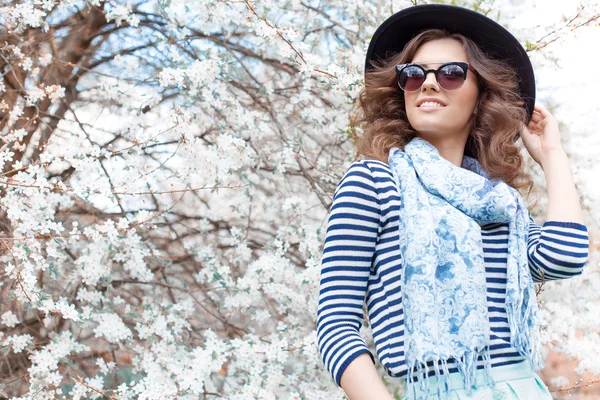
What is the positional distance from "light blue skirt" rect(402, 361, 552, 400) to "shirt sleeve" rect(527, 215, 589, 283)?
0.75 ft

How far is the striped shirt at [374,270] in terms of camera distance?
4.07ft

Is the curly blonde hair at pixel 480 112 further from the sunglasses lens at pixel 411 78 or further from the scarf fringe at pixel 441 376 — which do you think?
the scarf fringe at pixel 441 376

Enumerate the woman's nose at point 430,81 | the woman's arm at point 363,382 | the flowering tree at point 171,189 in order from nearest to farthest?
the woman's arm at point 363,382 → the woman's nose at point 430,81 → the flowering tree at point 171,189

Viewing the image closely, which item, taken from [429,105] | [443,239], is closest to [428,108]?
[429,105]

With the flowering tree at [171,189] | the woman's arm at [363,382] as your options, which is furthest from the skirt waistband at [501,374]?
the flowering tree at [171,189]

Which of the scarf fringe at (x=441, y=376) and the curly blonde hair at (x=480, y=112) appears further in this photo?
the curly blonde hair at (x=480, y=112)

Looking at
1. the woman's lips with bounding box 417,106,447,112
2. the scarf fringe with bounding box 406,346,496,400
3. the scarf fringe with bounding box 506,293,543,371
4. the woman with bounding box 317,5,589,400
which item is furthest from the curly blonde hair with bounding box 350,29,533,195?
the scarf fringe with bounding box 406,346,496,400

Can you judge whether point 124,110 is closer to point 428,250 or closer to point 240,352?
point 240,352

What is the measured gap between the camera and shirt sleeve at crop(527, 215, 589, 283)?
4.56ft

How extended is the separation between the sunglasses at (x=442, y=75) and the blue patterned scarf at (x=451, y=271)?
0.64ft

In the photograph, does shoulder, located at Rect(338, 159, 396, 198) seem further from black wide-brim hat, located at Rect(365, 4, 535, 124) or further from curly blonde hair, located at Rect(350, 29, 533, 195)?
black wide-brim hat, located at Rect(365, 4, 535, 124)

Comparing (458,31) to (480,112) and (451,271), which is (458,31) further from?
(451,271)

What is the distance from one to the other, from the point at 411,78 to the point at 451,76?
0.09 m

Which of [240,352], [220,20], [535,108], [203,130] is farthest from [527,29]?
[240,352]
